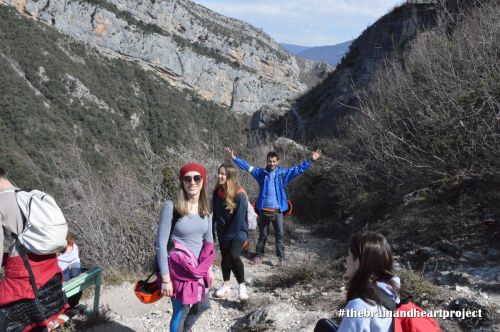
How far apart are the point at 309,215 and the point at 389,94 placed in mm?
3693

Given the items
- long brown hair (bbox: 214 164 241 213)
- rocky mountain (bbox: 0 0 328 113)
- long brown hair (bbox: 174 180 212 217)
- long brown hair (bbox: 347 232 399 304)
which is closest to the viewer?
long brown hair (bbox: 347 232 399 304)

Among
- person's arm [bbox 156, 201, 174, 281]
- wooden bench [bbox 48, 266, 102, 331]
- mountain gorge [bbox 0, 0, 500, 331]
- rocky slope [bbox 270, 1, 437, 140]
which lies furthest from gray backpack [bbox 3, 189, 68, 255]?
rocky slope [bbox 270, 1, 437, 140]

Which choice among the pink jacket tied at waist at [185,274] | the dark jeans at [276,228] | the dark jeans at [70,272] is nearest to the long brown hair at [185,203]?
the pink jacket tied at waist at [185,274]

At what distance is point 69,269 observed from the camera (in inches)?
166

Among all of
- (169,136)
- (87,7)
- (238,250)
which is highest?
(87,7)

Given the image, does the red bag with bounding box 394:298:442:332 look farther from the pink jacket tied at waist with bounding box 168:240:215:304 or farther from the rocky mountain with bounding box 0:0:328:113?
the rocky mountain with bounding box 0:0:328:113

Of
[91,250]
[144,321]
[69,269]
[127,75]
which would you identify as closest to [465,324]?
[144,321]

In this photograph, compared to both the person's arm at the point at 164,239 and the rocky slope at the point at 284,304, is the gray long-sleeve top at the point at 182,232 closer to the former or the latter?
the person's arm at the point at 164,239

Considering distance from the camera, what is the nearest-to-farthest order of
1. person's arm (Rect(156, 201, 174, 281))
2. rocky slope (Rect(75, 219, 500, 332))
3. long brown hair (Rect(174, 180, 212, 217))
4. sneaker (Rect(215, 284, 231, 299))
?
person's arm (Rect(156, 201, 174, 281))
long brown hair (Rect(174, 180, 212, 217))
rocky slope (Rect(75, 219, 500, 332))
sneaker (Rect(215, 284, 231, 299))

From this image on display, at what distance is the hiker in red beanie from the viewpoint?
112 inches

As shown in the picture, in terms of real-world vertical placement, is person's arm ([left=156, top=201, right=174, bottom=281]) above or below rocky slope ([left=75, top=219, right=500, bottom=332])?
above

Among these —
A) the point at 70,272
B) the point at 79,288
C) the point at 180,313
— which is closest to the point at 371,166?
the point at 70,272

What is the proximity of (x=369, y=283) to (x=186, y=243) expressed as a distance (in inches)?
57.1

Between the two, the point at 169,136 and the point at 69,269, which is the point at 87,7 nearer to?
the point at 169,136
